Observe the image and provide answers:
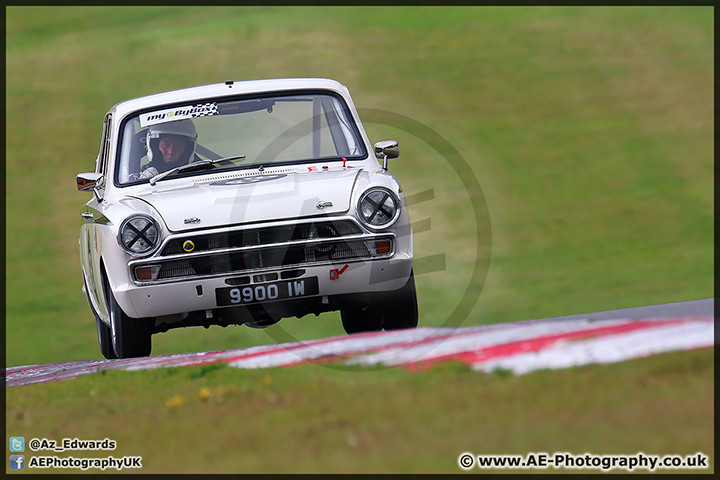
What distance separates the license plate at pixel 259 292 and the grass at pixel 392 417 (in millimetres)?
846

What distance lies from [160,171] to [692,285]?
10.7 meters

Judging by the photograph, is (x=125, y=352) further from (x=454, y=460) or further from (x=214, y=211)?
(x=454, y=460)

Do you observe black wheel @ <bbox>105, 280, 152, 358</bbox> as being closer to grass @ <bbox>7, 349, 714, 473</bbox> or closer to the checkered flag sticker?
grass @ <bbox>7, 349, 714, 473</bbox>

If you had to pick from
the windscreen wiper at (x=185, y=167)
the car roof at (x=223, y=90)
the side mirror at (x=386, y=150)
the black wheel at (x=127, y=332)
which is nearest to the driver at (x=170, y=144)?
the windscreen wiper at (x=185, y=167)

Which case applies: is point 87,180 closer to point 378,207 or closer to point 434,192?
point 378,207

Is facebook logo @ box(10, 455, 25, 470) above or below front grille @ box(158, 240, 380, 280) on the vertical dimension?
below

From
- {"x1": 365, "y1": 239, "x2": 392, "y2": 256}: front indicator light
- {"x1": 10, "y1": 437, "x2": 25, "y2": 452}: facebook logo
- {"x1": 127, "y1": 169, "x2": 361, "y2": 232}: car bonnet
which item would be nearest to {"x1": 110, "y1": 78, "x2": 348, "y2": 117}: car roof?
{"x1": 127, "y1": 169, "x2": 361, "y2": 232}: car bonnet

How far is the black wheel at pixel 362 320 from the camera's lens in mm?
7371

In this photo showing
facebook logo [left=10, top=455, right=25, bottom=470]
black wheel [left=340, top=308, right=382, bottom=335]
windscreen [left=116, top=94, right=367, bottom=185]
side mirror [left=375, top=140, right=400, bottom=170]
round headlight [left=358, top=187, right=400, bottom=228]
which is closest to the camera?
facebook logo [left=10, top=455, right=25, bottom=470]

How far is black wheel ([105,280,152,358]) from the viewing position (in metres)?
6.70

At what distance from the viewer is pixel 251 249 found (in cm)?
626

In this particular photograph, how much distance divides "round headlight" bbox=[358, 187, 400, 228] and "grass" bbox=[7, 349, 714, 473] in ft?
4.21

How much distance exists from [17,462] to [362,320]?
3407 mm

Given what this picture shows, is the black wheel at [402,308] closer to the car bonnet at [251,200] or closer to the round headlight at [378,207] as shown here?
the round headlight at [378,207]
